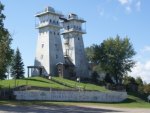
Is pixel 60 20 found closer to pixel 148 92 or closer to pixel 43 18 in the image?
pixel 43 18

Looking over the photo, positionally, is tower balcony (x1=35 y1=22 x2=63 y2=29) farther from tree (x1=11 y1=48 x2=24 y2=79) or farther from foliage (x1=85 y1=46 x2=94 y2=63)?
foliage (x1=85 y1=46 x2=94 y2=63)

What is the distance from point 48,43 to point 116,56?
15.2 m

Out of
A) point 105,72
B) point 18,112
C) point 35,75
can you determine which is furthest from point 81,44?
point 18,112

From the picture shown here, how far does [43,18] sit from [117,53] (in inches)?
716

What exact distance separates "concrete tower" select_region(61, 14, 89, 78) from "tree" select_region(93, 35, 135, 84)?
456 cm

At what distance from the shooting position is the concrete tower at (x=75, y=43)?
317ft

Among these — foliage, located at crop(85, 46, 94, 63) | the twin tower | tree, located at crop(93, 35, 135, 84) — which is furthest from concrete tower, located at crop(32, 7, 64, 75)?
tree, located at crop(93, 35, 135, 84)

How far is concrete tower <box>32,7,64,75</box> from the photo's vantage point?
89938 mm

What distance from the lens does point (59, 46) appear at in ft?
306

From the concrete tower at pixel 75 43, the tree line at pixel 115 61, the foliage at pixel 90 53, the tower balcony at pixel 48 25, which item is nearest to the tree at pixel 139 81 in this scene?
the tree line at pixel 115 61

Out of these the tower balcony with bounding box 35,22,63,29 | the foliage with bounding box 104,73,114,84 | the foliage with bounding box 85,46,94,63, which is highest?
the tower balcony with bounding box 35,22,63,29

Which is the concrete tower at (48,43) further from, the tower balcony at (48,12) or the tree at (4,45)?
the tree at (4,45)

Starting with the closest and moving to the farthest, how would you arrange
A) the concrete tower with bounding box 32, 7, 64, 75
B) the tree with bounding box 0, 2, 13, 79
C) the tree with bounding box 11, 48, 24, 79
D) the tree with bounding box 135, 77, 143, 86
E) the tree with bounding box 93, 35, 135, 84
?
1. the tree with bounding box 0, 2, 13, 79
2. the tree with bounding box 11, 48, 24, 79
3. the concrete tower with bounding box 32, 7, 64, 75
4. the tree with bounding box 93, 35, 135, 84
5. the tree with bounding box 135, 77, 143, 86

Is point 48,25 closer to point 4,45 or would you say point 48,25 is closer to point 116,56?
point 116,56
